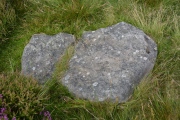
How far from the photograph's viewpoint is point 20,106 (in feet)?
11.9

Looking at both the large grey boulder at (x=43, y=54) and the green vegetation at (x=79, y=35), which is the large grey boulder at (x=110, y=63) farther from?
the large grey boulder at (x=43, y=54)

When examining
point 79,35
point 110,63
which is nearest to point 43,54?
point 79,35

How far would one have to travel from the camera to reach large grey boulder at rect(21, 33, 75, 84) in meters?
4.49

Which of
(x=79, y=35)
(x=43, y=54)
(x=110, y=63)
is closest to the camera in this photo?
(x=110, y=63)

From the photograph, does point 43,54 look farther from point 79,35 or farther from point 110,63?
point 110,63

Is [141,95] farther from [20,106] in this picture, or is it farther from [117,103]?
[20,106]

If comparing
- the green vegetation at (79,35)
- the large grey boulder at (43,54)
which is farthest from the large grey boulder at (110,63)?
the large grey boulder at (43,54)

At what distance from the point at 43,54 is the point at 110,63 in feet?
3.62

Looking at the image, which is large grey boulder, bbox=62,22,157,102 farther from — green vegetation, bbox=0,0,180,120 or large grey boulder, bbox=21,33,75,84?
large grey boulder, bbox=21,33,75,84

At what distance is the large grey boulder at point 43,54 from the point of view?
4488 mm

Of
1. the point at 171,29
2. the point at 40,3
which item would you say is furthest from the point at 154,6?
the point at 40,3

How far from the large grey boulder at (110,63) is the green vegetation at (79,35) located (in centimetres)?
12

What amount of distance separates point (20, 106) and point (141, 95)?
1606 mm

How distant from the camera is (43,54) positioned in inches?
187
